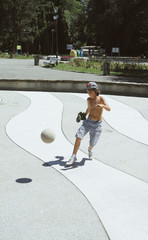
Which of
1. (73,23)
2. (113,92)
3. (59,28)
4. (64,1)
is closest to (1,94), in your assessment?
(113,92)

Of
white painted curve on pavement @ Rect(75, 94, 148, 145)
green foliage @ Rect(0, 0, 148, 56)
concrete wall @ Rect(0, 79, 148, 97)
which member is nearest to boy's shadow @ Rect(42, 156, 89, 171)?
white painted curve on pavement @ Rect(75, 94, 148, 145)

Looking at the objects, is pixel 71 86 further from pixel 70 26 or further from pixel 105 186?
pixel 70 26

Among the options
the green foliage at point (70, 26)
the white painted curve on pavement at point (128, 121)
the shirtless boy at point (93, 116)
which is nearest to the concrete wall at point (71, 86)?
the white painted curve on pavement at point (128, 121)

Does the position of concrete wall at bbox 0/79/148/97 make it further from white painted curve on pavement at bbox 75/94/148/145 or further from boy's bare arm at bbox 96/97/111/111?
boy's bare arm at bbox 96/97/111/111

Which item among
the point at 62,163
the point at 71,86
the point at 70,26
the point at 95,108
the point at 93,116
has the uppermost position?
the point at 70,26

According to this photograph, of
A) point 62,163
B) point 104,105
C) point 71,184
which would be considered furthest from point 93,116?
point 71,184

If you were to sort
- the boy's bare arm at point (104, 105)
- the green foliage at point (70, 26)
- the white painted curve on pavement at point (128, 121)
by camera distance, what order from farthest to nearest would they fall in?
1. the green foliage at point (70, 26)
2. the white painted curve on pavement at point (128, 121)
3. the boy's bare arm at point (104, 105)

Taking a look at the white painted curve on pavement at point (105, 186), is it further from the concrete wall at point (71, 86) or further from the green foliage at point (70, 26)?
the green foliage at point (70, 26)

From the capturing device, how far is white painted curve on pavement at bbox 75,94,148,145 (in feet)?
28.7

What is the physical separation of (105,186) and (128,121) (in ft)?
17.3

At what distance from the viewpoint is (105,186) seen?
5.35 m

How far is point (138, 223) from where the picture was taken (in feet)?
13.8

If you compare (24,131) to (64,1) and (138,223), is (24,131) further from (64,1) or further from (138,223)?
(64,1)

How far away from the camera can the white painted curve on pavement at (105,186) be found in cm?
416
